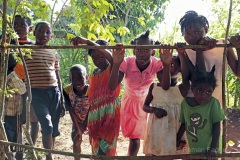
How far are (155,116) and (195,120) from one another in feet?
1.41

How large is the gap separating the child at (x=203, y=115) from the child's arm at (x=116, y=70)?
19.8 inches

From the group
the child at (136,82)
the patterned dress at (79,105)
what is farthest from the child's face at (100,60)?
the patterned dress at (79,105)

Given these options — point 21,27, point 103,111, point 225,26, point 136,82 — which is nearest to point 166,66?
point 136,82

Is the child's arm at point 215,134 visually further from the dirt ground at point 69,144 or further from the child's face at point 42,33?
the dirt ground at point 69,144

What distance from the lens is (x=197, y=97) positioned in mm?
2357

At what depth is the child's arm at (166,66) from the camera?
7.58 feet

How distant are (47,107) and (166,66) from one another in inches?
62.2

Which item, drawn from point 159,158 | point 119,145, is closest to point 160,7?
point 119,145

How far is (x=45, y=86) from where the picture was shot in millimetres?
3578

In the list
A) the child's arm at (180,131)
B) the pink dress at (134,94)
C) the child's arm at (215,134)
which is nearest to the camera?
the child's arm at (215,134)

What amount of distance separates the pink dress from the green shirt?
0.65m

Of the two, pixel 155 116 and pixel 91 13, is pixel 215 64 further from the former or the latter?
pixel 91 13

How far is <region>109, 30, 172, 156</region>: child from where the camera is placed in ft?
9.34

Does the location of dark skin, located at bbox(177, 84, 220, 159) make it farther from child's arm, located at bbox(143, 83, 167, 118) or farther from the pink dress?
the pink dress
